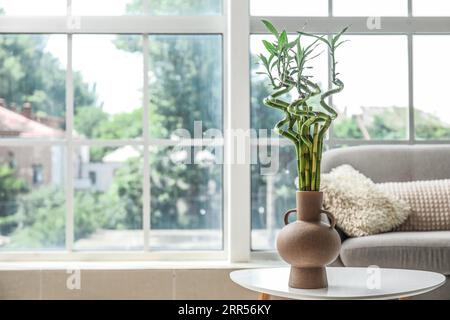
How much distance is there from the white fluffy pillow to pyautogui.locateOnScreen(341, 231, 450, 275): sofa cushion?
0.57ft

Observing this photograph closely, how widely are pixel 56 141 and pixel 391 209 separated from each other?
5.80 feet

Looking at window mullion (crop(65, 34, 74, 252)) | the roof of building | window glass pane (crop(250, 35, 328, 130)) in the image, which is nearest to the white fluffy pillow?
window glass pane (crop(250, 35, 328, 130))

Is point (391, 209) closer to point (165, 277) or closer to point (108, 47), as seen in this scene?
point (165, 277)

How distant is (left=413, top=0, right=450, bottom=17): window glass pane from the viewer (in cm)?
371

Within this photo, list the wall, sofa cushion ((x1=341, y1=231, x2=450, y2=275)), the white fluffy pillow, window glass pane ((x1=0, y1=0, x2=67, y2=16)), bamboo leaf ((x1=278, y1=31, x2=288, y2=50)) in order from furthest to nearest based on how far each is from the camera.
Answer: window glass pane ((x1=0, y1=0, x2=67, y2=16)), the wall, the white fluffy pillow, sofa cushion ((x1=341, y1=231, x2=450, y2=275)), bamboo leaf ((x1=278, y1=31, x2=288, y2=50))

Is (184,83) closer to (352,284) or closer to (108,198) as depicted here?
(108,198)

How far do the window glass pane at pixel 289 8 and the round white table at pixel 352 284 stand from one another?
1695 mm

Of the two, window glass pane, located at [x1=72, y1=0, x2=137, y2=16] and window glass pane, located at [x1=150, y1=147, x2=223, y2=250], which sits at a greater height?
window glass pane, located at [x1=72, y1=0, x2=137, y2=16]

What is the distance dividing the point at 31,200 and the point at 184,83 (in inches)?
40.6

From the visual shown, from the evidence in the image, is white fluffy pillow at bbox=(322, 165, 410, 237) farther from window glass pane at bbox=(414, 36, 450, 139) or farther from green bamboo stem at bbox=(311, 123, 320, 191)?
green bamboo stem at bbox=(311, 123, 320, 191)

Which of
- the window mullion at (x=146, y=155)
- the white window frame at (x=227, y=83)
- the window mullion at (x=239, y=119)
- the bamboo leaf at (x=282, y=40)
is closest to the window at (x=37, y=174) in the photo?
the white window frame at (x=227, y=83)

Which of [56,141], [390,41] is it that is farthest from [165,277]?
[390,41]

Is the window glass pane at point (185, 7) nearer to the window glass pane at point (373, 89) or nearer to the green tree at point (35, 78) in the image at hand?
the green tree at point (35, 78)

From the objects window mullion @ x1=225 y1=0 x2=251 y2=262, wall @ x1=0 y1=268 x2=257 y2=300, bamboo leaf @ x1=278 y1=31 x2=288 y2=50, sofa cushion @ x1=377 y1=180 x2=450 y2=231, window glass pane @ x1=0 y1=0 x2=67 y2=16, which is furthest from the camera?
window glass pane @ x1=0 y1=0 x2=67 y2=16
